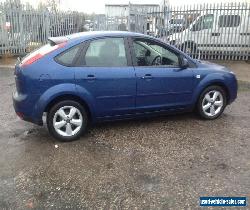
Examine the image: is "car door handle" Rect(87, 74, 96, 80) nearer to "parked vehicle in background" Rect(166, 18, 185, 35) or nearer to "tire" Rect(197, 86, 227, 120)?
"tire" Rect(197, 86, 227, 120)

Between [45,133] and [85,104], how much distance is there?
922 millimetres

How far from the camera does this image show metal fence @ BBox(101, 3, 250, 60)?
12266 mm

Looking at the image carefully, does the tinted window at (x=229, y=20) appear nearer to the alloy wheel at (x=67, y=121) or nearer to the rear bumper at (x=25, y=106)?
the alloy wheel at (x=67, y=121)

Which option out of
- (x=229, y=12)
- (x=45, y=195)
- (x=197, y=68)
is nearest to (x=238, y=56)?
(x=229, y=12)

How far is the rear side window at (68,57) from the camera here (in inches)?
192

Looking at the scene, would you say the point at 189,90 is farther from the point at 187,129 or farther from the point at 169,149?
the point at 169,149

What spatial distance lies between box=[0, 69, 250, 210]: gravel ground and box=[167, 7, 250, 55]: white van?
23.5 feet

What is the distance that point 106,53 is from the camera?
5152 millimetres

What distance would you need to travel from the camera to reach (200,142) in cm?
501

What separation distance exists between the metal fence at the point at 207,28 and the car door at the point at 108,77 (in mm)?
8088

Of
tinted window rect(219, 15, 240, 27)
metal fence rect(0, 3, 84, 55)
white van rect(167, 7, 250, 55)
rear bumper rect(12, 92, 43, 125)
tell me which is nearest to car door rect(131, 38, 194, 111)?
rear bumper rect(12, 92, 43, 125)

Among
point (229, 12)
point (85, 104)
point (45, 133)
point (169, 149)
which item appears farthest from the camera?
point (229, 12)

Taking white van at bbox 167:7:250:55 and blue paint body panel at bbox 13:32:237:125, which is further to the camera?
white van at bbox 167:7:250:55

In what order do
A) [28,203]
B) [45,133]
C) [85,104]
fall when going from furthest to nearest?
1. [45,133]
2. [85,104]
3. [28,203]
